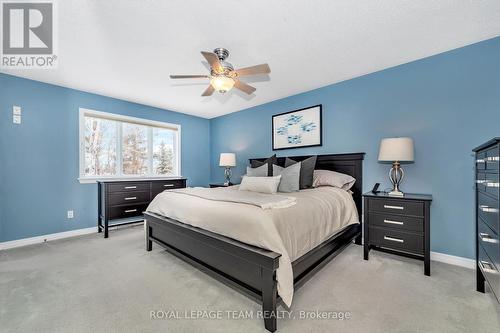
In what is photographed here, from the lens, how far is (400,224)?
7.68 feet

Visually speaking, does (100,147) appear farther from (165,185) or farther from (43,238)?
(43,238)

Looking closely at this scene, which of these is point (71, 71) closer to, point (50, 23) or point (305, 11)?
point (50, 23)

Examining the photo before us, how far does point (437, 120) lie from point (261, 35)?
2.33 meters

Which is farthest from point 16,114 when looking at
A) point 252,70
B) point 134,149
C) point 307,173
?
point 307,173

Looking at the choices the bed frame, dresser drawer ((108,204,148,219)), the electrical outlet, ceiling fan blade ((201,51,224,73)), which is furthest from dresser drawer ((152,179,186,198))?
ceiling fan blade ((201,51,224,73))

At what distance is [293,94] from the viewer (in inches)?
153

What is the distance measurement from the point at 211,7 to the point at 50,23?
61.7 inches

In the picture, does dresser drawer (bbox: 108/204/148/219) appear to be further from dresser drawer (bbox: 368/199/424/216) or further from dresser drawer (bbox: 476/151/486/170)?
dresser drawer (bbox: 476/151/486/170)

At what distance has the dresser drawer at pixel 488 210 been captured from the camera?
A: 4.64 ft

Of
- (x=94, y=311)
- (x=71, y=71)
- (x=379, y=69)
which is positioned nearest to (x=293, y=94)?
(x=379, y=69)

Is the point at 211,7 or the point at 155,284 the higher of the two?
the point at 211,7

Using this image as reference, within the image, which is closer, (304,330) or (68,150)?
(304,330)

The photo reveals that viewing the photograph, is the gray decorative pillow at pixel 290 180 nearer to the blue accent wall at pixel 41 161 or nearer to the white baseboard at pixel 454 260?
the white baseboard at pixel 454 260

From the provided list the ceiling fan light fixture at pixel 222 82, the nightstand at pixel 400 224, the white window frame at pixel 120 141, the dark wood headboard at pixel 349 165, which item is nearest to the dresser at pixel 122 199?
the white window frame at pixel 120 141
